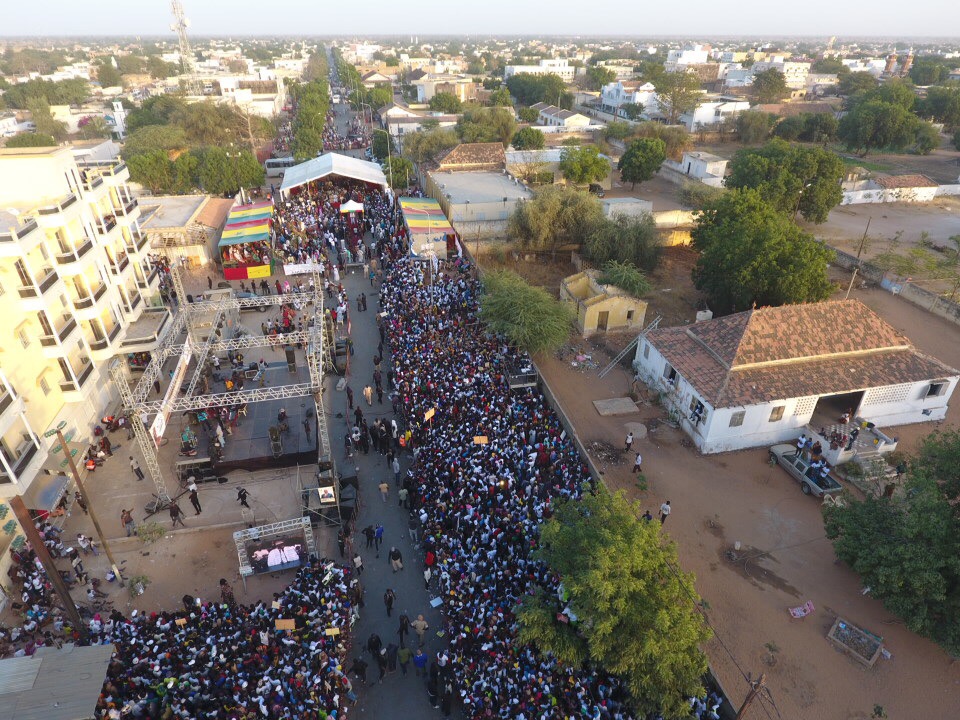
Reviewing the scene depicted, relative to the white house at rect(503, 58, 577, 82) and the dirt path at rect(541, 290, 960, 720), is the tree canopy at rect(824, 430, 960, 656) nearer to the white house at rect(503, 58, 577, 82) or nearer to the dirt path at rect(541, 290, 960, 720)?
the dirt path at rect(541, 290, 960, 720)

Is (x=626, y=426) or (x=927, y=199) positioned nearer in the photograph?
(x=626, y=426)

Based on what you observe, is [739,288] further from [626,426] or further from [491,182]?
[491,182]

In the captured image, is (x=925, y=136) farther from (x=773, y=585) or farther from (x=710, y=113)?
(x=773, y=585)

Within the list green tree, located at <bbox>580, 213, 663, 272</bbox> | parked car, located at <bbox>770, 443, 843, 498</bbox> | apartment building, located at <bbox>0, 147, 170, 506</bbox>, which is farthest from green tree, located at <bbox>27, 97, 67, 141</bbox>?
parked car, located at <bbox>770, 443, 843, 498</bbox>

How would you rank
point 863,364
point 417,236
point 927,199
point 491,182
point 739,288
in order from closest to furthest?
1. point 863,364
2. point 739,288
3. point 417,236
4. point 491,182
5. point 927,199

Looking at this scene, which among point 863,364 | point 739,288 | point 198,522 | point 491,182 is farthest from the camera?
point 491,182

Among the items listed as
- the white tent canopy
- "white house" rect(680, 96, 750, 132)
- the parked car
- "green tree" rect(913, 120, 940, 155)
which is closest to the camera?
the parked car

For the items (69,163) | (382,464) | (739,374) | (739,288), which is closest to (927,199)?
(739,288)

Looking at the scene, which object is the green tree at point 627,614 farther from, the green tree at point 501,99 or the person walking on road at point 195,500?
the green tree at point 501,99
